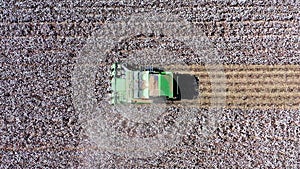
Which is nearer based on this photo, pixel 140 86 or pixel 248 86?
pixel 140 86

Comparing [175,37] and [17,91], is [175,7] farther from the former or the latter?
[17,91]

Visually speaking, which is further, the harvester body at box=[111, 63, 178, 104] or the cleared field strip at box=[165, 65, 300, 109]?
the cleared field strip at box=[165, 65, 300, 109]

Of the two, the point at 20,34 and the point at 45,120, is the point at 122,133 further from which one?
the point at 20,34

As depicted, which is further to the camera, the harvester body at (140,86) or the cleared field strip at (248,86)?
the cleared field strip at (248,86)

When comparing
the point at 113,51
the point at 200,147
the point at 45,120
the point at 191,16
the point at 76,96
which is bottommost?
the point at 200,147

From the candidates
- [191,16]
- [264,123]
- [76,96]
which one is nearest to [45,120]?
[76,96]

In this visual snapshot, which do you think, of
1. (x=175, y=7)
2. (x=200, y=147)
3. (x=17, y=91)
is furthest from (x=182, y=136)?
(x=17, y=91)

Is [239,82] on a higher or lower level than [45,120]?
higher
